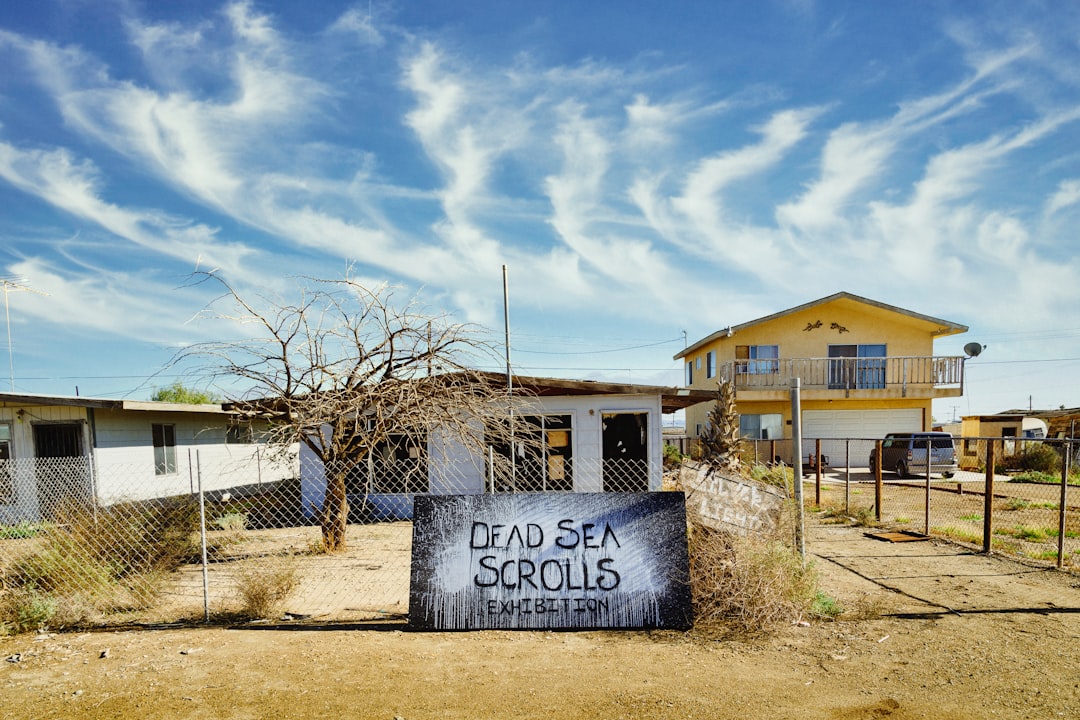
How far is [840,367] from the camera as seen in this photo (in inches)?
1016

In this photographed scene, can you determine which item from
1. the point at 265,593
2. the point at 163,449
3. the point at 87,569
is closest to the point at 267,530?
the point at 163,449

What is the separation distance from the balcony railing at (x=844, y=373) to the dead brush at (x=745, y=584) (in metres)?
20.4

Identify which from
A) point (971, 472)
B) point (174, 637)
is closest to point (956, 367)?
point (971, 472)

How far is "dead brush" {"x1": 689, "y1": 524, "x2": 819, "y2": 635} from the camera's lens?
17.5 ft

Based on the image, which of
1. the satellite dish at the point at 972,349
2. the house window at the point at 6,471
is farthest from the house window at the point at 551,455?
the satellite dish at the point at 972,349

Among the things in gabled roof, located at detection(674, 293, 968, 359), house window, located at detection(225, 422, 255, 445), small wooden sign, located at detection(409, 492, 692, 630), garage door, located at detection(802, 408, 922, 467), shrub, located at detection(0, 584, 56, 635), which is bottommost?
garage door, located at detection(802, 408, 922, 467)

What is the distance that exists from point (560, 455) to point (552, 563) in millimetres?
8537

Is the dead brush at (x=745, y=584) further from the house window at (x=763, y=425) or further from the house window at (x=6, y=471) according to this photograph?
the house window at (x=763, y=425)

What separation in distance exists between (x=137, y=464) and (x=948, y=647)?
16210mm

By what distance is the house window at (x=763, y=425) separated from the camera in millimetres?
26219

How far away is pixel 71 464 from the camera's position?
42.6ft

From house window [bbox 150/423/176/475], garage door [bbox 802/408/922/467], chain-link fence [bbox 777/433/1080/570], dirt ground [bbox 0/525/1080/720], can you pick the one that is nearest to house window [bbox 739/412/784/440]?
garage door [bbox 802/408/922/467]

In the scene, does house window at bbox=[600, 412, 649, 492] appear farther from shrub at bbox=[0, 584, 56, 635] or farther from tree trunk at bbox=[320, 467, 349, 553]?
shrub at bbox=[0, 584, 56, 635]

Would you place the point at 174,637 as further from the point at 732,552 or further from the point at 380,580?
the point at 732,552
